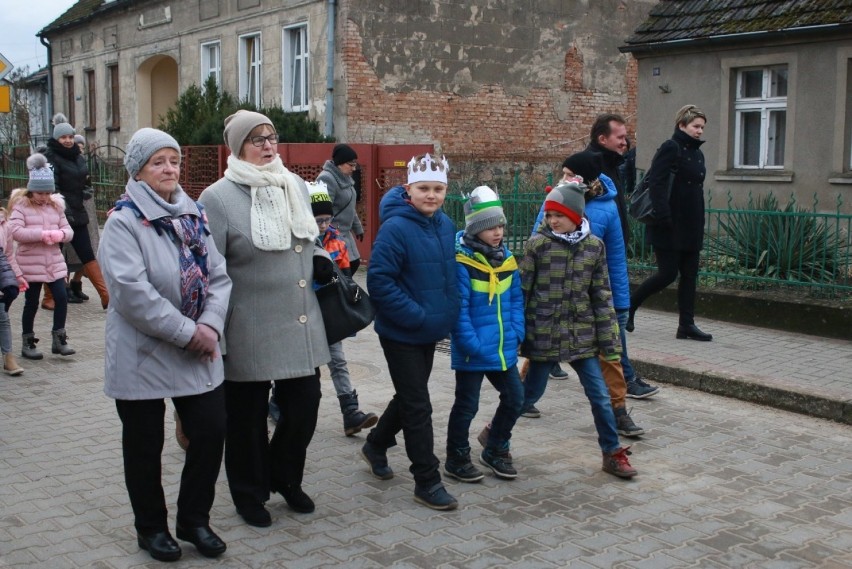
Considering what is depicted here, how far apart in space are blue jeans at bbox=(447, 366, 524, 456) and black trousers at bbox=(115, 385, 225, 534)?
4.92ft

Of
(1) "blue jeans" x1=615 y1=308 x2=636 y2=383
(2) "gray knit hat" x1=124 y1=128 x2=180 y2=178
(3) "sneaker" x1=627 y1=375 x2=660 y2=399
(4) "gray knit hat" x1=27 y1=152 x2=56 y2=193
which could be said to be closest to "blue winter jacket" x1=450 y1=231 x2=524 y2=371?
(1) "blue jeans" x1=615 y1=308 x2=636 y2=383

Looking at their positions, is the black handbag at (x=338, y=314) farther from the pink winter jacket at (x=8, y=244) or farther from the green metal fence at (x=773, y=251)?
the green metal fence at (x=773, y=251)

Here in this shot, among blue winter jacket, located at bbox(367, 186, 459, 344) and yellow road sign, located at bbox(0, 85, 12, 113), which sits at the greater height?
yellow road sign, located at bbox(0, 85, 12, 113)

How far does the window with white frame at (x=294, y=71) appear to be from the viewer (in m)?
22.1

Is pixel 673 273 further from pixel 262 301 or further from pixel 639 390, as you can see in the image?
pixel 262 301

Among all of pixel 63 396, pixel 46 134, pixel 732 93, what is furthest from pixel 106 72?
pixel 63 396

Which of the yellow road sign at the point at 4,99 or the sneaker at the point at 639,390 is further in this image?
the yellow road sign at the point at 4,99

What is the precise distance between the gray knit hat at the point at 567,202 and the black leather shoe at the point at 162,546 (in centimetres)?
264

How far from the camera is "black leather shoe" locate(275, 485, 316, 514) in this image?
201 inches

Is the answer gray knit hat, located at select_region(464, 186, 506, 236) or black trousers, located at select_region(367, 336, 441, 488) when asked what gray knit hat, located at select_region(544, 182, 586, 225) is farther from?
black trousers, located at select_region(367, 336, 441, 488)

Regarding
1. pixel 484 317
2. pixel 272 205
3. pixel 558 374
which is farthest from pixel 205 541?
pixel 558 374

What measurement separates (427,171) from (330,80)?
1623cm

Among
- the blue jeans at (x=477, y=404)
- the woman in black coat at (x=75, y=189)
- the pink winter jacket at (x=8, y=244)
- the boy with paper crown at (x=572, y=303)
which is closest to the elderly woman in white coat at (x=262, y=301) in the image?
the blue jeans at (x=477, y=404)

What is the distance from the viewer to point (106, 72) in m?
31.2
